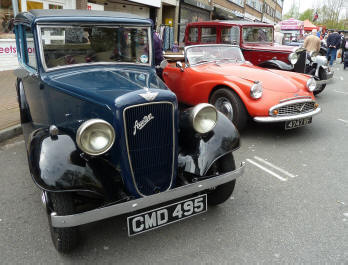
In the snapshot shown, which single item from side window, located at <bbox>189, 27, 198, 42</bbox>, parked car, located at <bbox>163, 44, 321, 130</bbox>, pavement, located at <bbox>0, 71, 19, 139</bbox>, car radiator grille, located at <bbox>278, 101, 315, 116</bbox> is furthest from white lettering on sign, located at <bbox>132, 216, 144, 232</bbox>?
side window, located at <bbox>189, 27, 198, 42</bbox>

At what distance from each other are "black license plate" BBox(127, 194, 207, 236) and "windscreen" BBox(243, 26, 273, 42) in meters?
6.08

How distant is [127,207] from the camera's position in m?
2.04

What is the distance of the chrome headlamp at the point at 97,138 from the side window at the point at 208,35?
6.26 m

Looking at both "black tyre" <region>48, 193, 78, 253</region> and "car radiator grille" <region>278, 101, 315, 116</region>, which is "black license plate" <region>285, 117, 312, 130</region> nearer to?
"car radiator grille" <region>278, 101, 315, 116</region>

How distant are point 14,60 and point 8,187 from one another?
23.6 ft


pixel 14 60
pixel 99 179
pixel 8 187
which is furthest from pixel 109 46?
pixel 14 60

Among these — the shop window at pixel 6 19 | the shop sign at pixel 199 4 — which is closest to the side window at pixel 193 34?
the shop window at pixel 6 19

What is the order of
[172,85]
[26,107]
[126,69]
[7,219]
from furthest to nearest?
[172,85]
[26,107]
[126,69]
[7,219]

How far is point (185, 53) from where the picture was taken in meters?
5.62

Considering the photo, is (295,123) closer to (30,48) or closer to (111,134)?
(111,134)

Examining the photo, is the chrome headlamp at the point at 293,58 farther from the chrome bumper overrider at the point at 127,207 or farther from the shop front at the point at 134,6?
the shop front at the point at 134,6

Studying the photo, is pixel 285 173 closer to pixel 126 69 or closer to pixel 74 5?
pixel 126 69

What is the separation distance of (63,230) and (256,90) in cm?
342

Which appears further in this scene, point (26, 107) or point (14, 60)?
point (14, 60)
